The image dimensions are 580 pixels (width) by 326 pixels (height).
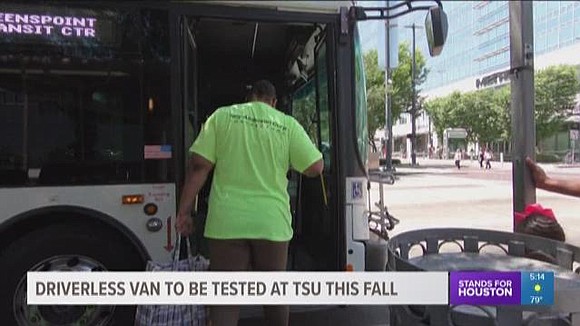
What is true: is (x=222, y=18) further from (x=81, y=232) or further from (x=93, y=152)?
(x=81, y=232)

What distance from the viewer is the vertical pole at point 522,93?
443 centimetres

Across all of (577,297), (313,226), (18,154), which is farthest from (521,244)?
(18,154)

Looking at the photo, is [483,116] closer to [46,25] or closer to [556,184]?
[556,184]

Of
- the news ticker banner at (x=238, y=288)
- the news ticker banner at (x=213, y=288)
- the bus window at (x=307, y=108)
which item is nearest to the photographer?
the news ticker banner at (x=238, y=288)

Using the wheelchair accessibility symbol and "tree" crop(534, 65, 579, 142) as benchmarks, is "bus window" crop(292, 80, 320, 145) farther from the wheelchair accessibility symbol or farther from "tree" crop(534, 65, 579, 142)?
"tree" crop(534, 65, 579, 142)

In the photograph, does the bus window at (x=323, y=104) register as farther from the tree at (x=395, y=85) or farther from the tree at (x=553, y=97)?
the tree at (x=395, y=85)

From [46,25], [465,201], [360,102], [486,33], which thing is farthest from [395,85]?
[46,25]

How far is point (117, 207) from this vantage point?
3.71 m

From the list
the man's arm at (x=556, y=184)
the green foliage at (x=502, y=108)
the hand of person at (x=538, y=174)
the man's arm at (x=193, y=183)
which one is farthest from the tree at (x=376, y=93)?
the man's arm at (x=193, y=183)

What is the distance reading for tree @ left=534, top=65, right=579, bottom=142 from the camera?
4.00 metres

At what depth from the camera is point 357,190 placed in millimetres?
4125

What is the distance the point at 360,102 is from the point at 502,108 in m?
1.79

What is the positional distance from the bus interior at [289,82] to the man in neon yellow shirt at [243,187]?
3.26ft

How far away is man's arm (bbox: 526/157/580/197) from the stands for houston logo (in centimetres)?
315
